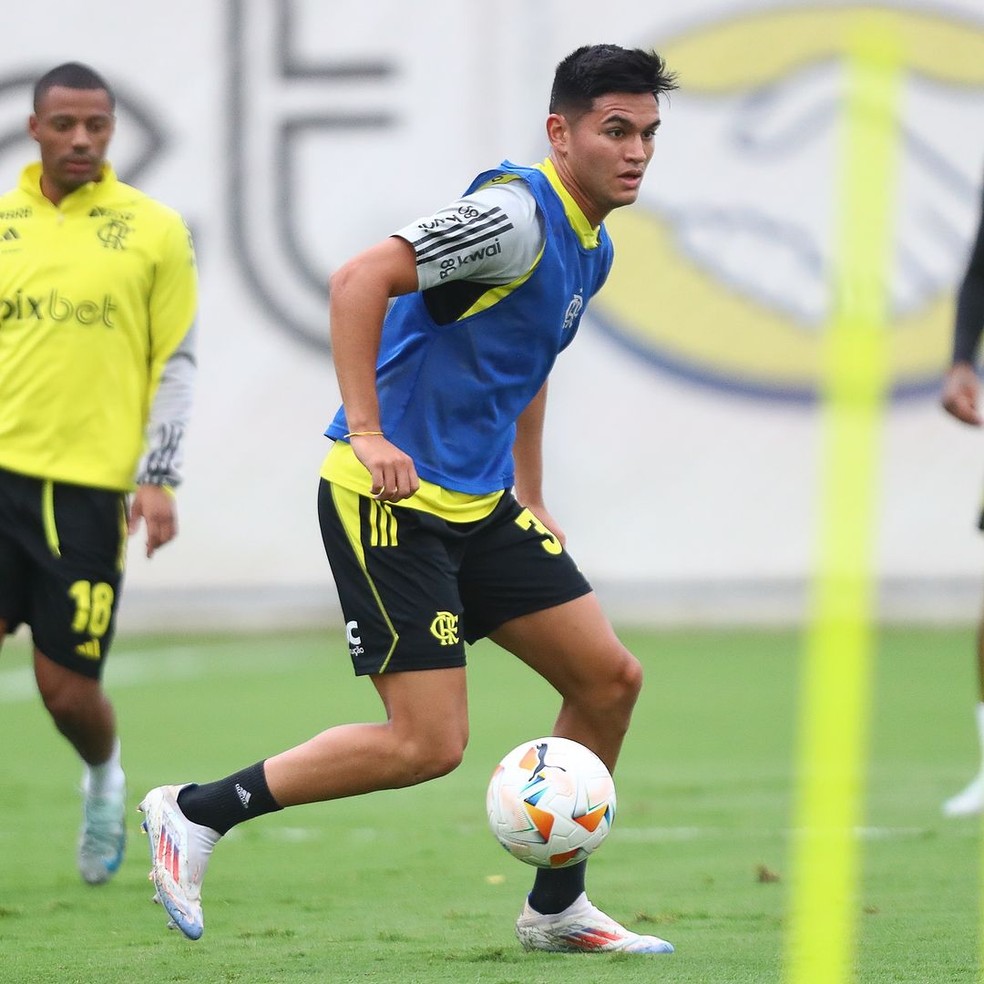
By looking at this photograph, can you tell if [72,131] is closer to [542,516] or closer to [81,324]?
[81,324]

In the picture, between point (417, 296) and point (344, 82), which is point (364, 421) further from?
point (344, 82)

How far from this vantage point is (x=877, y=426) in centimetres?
1430

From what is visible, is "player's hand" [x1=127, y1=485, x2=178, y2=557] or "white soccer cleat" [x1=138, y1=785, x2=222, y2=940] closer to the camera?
"white soccer cleat" [x1=138, y1=785, x2=222, y2=940]

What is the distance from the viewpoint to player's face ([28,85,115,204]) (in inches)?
216

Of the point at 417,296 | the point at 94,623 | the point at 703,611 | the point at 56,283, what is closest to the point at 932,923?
the point at 417,296

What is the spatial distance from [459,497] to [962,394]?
7.74 ft

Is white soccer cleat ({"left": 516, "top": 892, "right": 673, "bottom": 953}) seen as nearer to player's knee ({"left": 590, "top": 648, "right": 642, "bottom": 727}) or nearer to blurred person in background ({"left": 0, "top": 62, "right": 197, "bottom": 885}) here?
player's knee ({"left": 590, "top": 648, "right": 642, "bottom": 727})

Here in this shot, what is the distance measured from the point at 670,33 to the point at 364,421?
33.9 ft

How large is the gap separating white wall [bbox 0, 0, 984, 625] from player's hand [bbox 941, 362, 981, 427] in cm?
748

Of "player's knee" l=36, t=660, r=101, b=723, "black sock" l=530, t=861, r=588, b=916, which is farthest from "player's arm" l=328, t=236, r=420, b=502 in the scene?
"player's knee" l=36, t=660, r=101, b=723

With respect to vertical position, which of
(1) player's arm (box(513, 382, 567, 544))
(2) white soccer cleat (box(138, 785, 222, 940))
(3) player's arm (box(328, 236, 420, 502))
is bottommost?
(2) white soccer cleat (box(138, 785, 222, 940))

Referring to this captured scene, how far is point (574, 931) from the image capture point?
471 cm

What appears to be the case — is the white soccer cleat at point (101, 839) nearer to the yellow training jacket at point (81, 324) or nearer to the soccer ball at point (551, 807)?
the yellow training jacket at point (81, 324)

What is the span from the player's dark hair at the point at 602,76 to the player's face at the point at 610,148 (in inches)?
0.8
